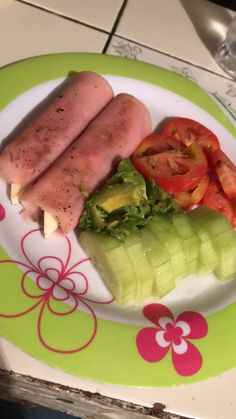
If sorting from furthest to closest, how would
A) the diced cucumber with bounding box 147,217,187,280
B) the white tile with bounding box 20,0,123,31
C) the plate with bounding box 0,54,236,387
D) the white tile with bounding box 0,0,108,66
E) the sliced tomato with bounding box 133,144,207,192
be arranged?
the white tile with bounding box 20,0,123,31 → the white tile with bounding box 0,0,108,66 → the sliced tomato with bounding box 133,144,207,192 → the diced cucumber with bounding box 147,217,187,280 → the plate with bounding box 0,54,236,387

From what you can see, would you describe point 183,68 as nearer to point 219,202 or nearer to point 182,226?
point 219,202

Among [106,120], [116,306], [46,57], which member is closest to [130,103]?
[106,120]

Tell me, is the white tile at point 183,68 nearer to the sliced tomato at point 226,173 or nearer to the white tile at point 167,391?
the sliced tomato at point 226,173

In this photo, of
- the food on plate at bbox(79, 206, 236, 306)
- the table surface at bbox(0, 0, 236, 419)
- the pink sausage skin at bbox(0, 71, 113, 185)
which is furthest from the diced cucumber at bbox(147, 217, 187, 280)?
the table surface at bbox(0, 0, 236, 419)

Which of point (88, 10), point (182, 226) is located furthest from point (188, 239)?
point (88, 10)

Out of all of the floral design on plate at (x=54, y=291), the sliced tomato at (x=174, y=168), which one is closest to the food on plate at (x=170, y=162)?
the sliced tomato at (x=174, y=168)

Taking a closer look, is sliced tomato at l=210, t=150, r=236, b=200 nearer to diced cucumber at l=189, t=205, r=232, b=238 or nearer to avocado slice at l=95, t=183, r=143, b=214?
diced cucumber at l=189, t=205, r=232, b=238

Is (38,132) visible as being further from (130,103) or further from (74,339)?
(74,339)
